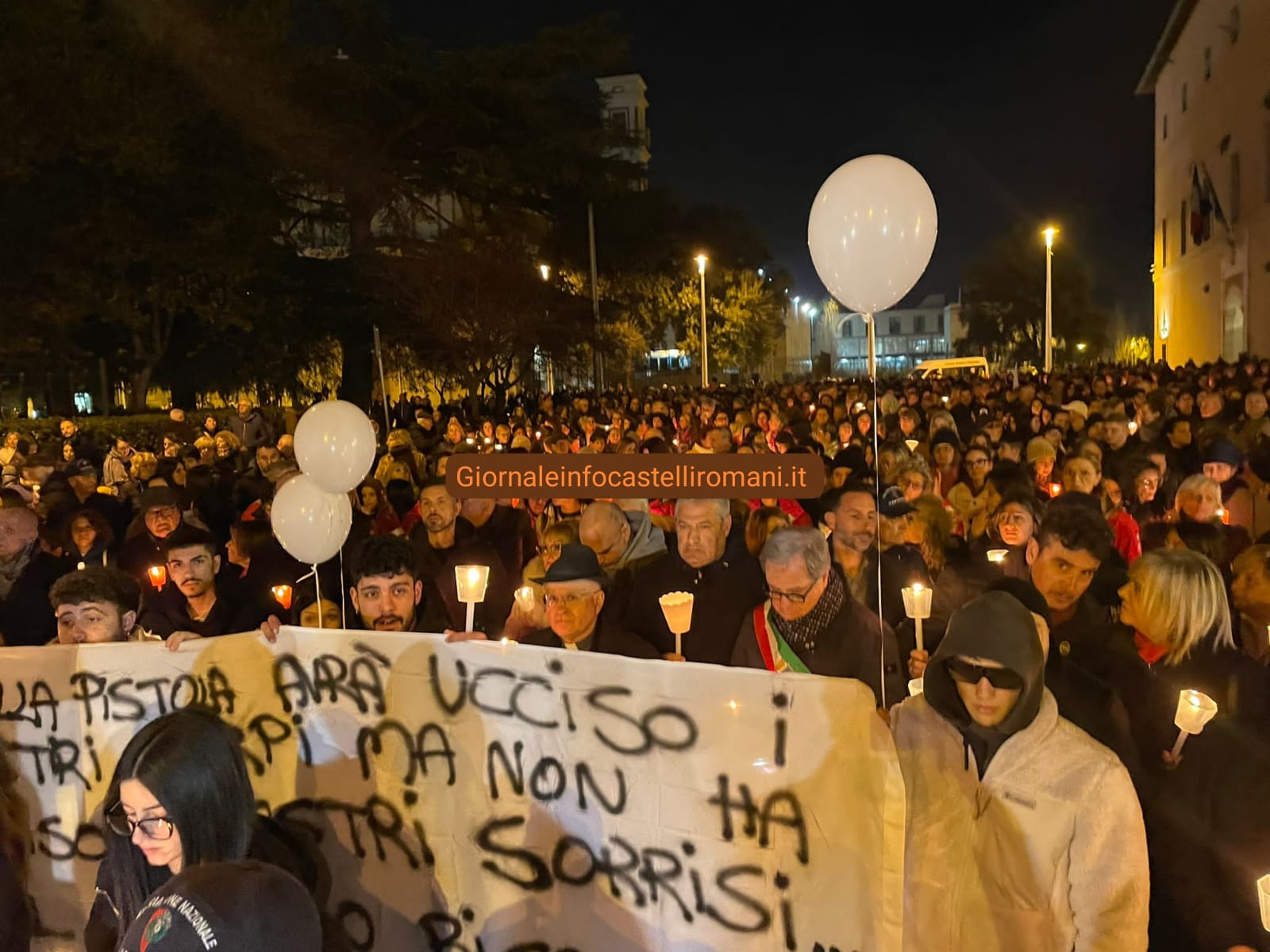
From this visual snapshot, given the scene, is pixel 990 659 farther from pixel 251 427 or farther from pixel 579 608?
pixel 251 427

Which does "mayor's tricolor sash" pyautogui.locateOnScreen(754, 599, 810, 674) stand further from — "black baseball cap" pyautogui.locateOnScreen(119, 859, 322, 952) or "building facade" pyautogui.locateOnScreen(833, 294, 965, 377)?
"building facade" pyautogui.locateOnScreen(833, 294, 965, 377)

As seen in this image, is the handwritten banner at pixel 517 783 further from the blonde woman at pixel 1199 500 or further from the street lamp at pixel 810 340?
the street lamp at pixel 810 340

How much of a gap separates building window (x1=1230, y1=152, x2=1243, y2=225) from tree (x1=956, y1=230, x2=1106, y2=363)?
2573 cm

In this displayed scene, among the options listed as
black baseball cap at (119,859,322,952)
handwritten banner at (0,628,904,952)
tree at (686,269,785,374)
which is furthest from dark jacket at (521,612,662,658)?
tree at (686,269,785,374)

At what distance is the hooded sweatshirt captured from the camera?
238 centimetres

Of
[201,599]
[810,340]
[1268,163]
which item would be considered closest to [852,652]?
[201,599]

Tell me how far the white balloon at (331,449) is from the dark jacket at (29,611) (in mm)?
1519

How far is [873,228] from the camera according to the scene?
3785 mm

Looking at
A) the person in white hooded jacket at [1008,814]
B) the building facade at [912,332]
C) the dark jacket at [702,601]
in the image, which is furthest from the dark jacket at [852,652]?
the building facade at [912,332]

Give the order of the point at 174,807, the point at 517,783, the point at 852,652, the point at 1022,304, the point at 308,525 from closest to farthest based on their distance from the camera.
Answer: the point at 174,807 < the point at 517,783 < the point at 852,652 < the point at 308,525 < the point at 1022,304

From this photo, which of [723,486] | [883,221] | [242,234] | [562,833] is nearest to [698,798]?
[562,833]

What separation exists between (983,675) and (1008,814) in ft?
1.06

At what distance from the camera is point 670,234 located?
103 feet

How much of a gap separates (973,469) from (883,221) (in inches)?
139
